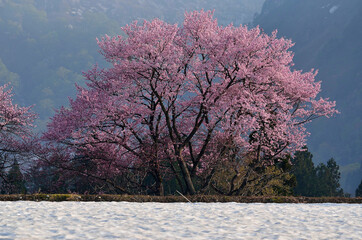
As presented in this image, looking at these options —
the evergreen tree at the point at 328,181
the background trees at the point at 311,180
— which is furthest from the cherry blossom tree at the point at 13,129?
the evergreen tree at the point at 328,181

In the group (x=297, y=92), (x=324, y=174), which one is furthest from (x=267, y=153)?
(x=324, y=174)

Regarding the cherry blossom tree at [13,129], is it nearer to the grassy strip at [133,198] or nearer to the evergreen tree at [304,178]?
the grassy strip at [133,198]

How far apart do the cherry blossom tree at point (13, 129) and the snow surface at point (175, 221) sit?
51.7ft

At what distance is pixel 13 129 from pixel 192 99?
1276 cm

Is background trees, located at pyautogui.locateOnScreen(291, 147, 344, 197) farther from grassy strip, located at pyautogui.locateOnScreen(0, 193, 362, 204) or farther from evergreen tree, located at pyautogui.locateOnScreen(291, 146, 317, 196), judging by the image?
grassy strip, located at pyautogui.locateOnScreen(0, 193, 362, 204)

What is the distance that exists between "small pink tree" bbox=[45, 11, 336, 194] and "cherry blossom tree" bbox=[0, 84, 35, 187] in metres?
4.69

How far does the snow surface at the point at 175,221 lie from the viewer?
7.30m

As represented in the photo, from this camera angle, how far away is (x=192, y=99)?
20734 mm

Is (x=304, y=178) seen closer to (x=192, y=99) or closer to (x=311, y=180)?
(x=311, y=180)

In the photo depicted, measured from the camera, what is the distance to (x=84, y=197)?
12.5 m

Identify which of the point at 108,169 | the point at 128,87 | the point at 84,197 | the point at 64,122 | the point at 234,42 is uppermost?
the point at 234,42

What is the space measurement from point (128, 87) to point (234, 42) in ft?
18.5

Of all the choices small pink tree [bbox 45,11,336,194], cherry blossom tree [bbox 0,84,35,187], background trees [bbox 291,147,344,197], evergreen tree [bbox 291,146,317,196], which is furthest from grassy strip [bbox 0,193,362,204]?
evergreen tree [bbox 291,146,317,196]

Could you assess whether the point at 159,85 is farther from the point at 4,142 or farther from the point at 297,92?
the point at 4,142
